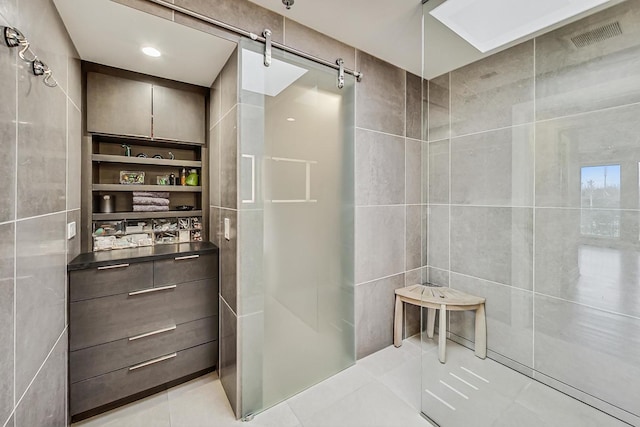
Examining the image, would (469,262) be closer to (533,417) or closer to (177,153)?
(533,417)

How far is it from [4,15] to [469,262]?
2.53 metres

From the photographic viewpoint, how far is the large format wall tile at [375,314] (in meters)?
2.14

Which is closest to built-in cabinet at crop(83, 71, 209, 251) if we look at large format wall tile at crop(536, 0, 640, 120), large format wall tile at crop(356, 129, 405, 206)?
large format wall tile at crop(356, 129, 405, 206)

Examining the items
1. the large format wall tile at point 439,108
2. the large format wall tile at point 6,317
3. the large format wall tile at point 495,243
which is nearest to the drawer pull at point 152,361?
the large format wall tile at point 6,317

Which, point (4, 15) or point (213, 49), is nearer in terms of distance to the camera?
point (4, 15)

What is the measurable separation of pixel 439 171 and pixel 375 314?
1.29m

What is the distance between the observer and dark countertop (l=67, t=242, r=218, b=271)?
1537 millimetres

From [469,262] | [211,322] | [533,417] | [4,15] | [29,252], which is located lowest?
[533,417]

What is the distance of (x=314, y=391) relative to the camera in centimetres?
180

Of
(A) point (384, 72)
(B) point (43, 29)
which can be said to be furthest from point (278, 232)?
(A) point (384, 72)

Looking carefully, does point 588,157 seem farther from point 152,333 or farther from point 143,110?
point 143,110

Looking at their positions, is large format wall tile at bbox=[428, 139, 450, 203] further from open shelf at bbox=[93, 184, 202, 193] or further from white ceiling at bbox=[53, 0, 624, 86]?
open shelf at bbox=[93, 184, 202, 193]

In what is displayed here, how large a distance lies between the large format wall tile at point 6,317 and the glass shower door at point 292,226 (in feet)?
2.97

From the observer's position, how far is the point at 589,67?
1.36 meters
